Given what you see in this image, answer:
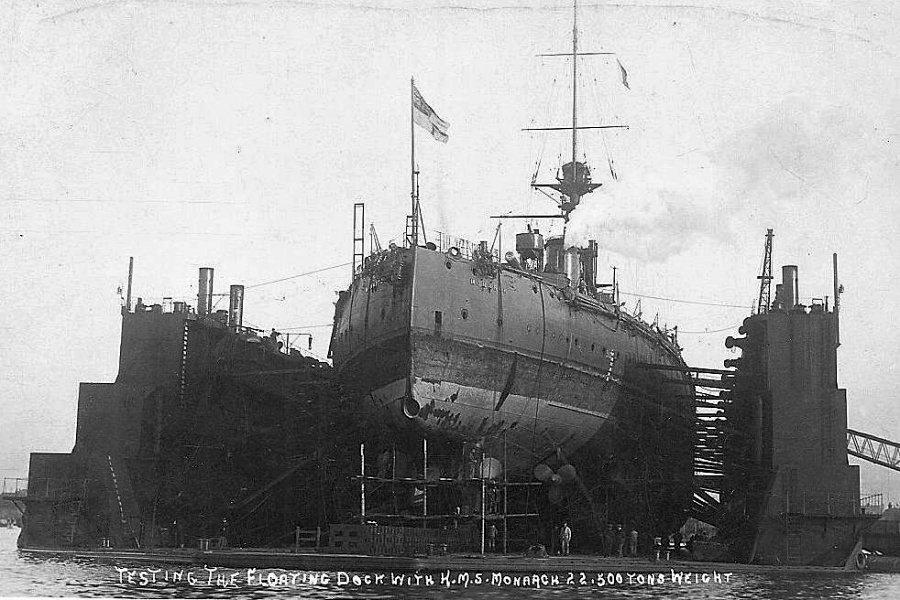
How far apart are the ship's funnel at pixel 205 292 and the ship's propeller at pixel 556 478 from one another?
1510 cm

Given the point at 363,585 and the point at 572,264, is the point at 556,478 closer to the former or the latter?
the point at 572,264

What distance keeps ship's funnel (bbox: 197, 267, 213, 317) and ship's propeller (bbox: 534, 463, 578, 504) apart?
15097mm

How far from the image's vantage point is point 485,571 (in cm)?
2225

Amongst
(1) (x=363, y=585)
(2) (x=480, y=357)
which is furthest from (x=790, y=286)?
(1) (x=363, y=585)

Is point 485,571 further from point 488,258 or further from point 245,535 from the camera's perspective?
point 245,535

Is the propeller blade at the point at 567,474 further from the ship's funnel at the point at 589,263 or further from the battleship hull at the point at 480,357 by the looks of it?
the ship's funnel at the point at 589,263

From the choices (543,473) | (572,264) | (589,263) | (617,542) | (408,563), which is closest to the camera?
(408,563)

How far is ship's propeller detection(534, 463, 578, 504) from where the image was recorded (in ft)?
93.7

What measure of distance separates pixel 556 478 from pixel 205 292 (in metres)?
16.5

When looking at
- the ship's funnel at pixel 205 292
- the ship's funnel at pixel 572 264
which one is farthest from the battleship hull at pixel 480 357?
the ship's funnel at pixel 205 292

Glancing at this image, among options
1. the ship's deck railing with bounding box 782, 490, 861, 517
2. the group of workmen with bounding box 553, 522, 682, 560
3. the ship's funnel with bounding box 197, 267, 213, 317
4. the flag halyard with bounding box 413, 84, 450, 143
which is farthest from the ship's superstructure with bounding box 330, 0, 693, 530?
the ship's funnel with bounding box 197, 267, 213, 317

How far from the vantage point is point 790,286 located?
32.9 m

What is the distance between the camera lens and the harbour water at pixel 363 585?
19.9 m

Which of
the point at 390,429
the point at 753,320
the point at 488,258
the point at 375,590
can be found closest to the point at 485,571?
the point at 375,590
